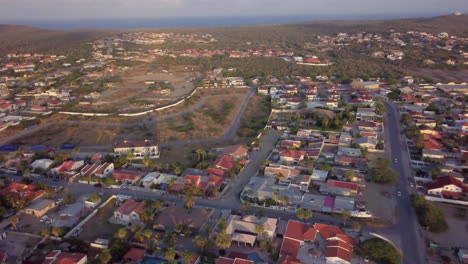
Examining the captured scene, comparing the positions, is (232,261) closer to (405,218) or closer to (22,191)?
(405,218)

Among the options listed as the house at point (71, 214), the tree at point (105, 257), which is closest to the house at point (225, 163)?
the house at point (71, 214)

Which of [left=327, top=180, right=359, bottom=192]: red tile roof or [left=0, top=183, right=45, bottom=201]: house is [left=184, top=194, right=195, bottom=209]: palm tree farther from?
[left=0, top=183, right=45, bottom=201]: house

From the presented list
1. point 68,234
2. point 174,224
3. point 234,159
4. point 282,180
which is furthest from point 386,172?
point 68,234

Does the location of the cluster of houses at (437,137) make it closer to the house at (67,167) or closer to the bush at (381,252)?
the bush at (381,252)

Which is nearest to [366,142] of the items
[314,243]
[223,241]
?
[314,243]

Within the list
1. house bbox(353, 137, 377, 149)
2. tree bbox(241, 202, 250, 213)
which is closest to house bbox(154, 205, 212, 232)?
tree bbox(241, 202, 250, 213)

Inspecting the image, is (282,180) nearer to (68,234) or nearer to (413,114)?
(68,234)
